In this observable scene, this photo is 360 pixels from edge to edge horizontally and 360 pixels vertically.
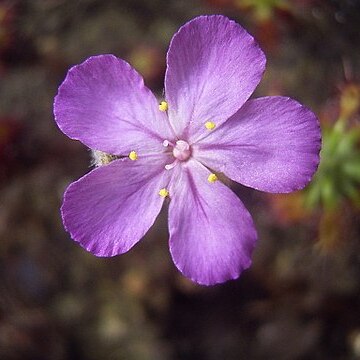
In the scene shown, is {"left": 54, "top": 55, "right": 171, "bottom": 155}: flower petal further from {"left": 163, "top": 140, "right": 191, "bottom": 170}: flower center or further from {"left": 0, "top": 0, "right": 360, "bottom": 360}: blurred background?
{"left": 0, "top": 0, "right": 360, "bottom": 360}: blurred background

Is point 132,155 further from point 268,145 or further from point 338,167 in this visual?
point 338,167

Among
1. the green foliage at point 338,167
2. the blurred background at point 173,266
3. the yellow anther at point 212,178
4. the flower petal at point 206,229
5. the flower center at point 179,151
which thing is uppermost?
the flower center at point 179,151

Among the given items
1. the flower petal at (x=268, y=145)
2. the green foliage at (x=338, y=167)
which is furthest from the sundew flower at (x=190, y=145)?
the green foliage at (x=338, y=167)

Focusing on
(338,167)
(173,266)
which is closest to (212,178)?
(338,167)

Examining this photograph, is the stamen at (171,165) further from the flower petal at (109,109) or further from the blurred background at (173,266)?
the blurred background at (173,266)

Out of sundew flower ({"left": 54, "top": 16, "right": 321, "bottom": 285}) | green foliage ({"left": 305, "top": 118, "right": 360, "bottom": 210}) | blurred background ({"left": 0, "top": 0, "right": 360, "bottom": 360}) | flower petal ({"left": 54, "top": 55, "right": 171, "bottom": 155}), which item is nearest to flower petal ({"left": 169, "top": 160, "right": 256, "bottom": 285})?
sundew flower ({"left": 54, "top": 16, "right": 321, "bottom": 285})
